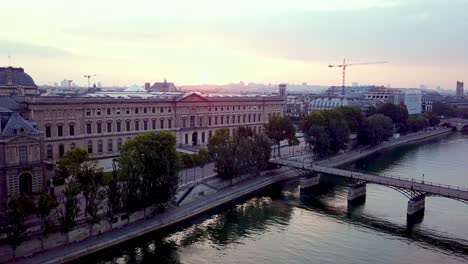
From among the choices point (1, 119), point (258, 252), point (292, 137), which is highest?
point (1, 119)

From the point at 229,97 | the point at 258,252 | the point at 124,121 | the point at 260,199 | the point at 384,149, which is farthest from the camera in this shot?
the point at 384,149

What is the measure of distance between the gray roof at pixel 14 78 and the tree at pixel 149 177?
1377 inches

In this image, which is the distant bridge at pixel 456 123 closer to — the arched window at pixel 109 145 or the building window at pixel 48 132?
the arched window at pixel 109 145

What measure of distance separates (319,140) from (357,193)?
18.3 meters

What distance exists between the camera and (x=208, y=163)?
66625 millimetres

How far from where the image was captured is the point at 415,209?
47875mm

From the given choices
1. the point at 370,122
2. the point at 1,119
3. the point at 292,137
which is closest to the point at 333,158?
the point at 292,137

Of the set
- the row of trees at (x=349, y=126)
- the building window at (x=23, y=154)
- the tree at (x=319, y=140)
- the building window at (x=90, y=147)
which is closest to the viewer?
the building window at (x=23, y=154)

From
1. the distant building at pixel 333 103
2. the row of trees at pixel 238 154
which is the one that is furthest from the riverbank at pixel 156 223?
the distant building at pixel 333 103

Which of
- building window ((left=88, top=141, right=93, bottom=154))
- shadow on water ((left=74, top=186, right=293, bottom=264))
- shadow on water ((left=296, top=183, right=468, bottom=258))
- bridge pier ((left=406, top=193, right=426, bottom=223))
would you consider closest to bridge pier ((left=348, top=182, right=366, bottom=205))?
shadow on water ((left=296, top=183, right=468, bottom=258))

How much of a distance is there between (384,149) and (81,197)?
67.4 meters

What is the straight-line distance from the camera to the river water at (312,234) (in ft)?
122

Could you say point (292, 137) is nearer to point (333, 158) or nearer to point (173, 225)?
point (333, 158)

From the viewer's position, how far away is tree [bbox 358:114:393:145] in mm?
90062
